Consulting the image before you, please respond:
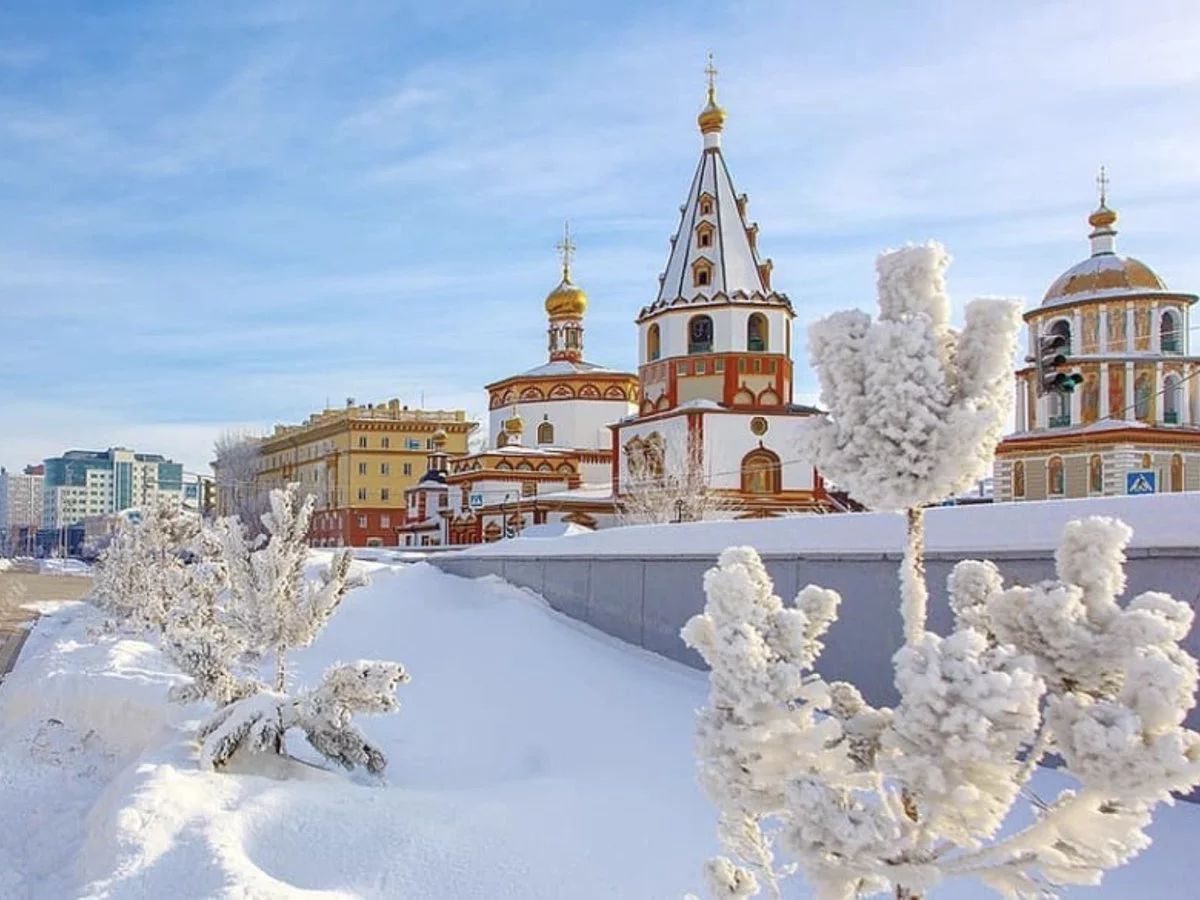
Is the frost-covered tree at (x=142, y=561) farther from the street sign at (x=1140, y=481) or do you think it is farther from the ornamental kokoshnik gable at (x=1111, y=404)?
the ornamental kokoshnik gable at (x=1111, y=404)

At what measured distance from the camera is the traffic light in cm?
1234

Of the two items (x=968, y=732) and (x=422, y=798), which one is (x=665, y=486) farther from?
(x=968, y=732)

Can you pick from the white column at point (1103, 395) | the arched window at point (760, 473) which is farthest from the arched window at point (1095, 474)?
the arched window at point (760, 473)

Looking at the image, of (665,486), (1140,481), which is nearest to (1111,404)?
(1140,481)

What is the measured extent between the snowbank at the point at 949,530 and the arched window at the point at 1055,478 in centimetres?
2536

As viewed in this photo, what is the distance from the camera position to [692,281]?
38.2 meters

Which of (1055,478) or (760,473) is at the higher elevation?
(760,473)

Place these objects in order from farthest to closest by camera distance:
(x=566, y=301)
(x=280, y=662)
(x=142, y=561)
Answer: (x=566, y=301) → (x=142, y=561) → (x=280, y=662)

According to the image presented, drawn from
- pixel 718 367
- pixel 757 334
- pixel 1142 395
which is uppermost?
pixel 757 334

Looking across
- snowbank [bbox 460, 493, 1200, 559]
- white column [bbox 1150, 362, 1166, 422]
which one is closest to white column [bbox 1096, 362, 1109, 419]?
white column [bbox 1150, 362, 1166, 422]

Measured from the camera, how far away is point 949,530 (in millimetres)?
7996

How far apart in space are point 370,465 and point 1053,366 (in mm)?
59483

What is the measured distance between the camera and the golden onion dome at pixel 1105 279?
35812 millimetres

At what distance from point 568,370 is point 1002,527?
43.9m
